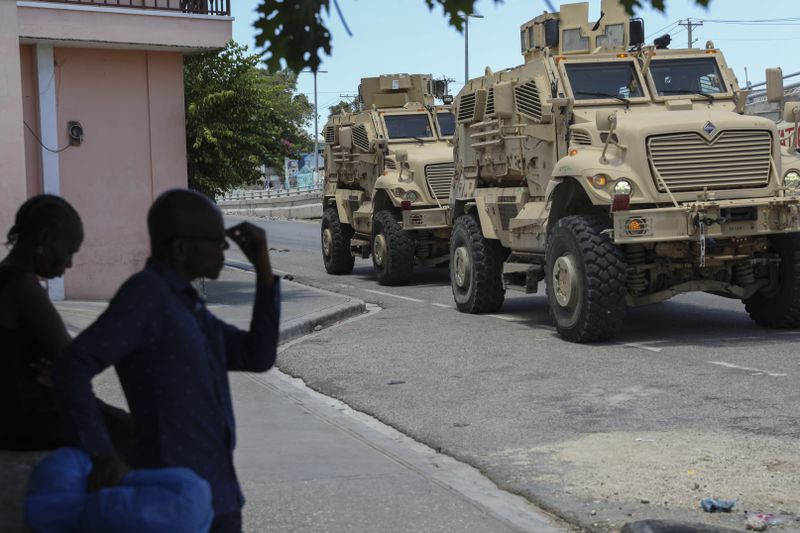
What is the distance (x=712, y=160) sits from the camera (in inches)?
450

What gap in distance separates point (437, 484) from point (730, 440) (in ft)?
6.02

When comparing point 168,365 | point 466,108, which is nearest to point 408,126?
point 466,108

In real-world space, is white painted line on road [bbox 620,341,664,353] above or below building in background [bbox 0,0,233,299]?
below

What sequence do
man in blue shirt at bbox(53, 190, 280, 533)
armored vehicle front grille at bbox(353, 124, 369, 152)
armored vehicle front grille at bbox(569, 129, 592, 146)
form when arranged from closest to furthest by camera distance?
1. man in blue shirt at bbox(53, 190, 280, 533)
2. armored vehicle front grille at bbox(569, 129, 592, 146)
3. armored vehicle front grille at bbox(353, 124, 369, 152)

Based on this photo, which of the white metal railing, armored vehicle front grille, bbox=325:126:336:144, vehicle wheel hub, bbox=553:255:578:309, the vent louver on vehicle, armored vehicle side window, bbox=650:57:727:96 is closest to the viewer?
vehicle wheel hub, bbox=553:255:578:309

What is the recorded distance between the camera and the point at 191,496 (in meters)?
3.01

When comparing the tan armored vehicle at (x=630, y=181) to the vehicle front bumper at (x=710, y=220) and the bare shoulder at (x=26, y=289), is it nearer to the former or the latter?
the vehicle front bumper at (x=710, y=220)

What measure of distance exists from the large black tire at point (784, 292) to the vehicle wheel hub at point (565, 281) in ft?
6.19

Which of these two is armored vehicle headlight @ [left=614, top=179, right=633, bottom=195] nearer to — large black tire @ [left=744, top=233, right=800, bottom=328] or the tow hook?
the tow hook

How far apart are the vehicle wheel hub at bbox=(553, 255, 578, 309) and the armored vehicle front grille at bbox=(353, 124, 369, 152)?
884 cm

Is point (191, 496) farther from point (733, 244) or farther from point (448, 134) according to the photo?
point (448, 134)

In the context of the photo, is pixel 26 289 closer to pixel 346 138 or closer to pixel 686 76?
pixel 686 76

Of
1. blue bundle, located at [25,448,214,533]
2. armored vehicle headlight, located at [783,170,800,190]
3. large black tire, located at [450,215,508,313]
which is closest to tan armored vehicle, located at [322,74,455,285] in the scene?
large black tire, located at [450,215,508,313]

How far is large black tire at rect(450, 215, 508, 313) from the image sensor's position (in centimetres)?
1423
